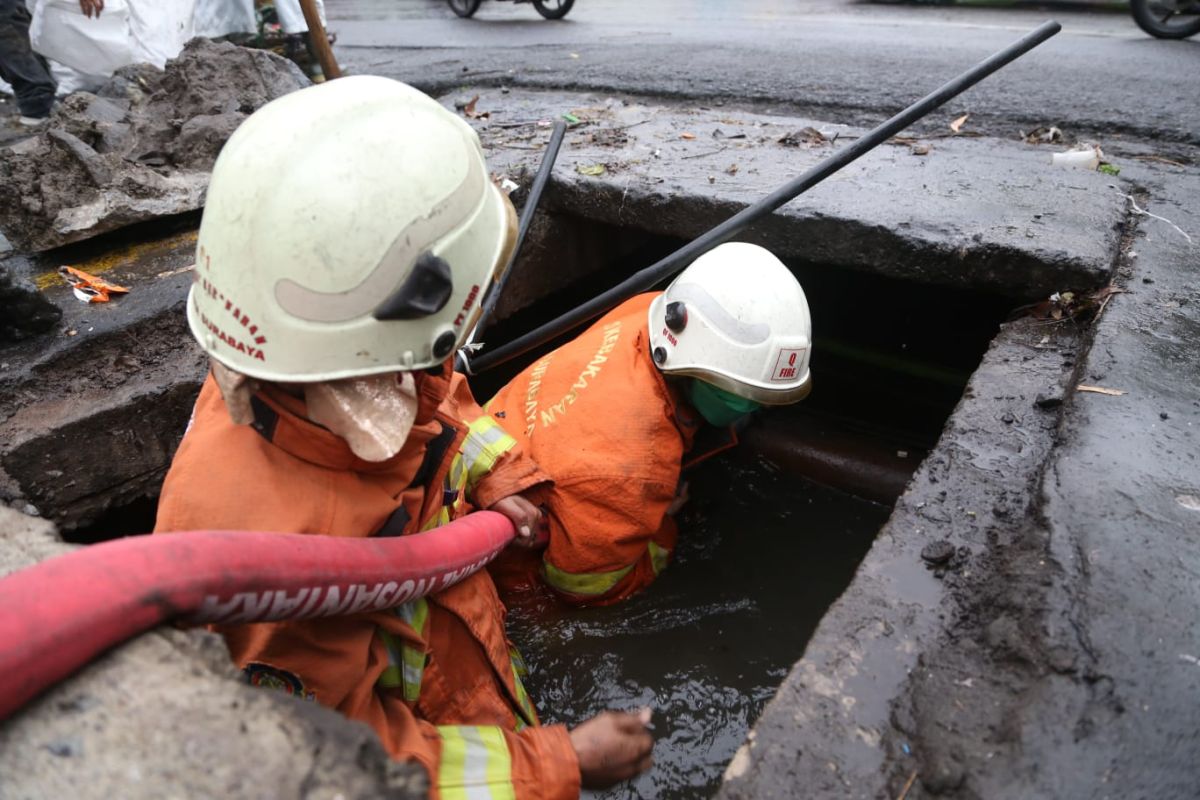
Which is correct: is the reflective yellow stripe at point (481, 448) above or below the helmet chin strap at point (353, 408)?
below

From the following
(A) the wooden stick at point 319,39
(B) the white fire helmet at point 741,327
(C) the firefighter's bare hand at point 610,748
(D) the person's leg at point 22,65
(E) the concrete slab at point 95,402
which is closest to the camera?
(C) the firefighter's bare hand at point 610,748

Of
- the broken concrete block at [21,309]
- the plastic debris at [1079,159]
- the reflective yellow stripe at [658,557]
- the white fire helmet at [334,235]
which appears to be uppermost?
the white fire helmet at [334,235]

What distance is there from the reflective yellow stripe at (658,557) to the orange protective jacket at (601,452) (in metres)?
0.18

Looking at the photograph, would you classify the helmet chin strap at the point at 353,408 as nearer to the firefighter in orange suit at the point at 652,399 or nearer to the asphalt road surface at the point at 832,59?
the firefighter in orange suit at the point at 652,399

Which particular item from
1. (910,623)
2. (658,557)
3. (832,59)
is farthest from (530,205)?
(832,59)

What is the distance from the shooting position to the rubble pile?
Result: 9.03ft

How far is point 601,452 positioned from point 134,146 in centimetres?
267

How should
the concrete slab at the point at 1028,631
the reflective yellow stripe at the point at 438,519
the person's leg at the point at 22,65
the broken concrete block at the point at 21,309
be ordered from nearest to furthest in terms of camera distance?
the concrete slab at the point at 1028,631 < the reflective yellow stripe at the point at 438,519 < the broken concrete block at the point at 21,309 < the person's leg at the point at 22,65

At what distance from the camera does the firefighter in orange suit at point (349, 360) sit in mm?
1252

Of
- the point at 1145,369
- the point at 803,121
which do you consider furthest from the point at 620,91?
the point at 1145,369

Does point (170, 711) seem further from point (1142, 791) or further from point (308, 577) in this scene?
point (1142, 791)

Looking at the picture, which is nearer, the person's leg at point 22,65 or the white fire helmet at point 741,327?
the white fire helmet at point 741,327

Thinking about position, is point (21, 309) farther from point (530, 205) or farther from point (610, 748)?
point (610, 748)

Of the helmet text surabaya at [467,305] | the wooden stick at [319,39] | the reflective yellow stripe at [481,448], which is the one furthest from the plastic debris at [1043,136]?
the wooden stick at [319,39]
